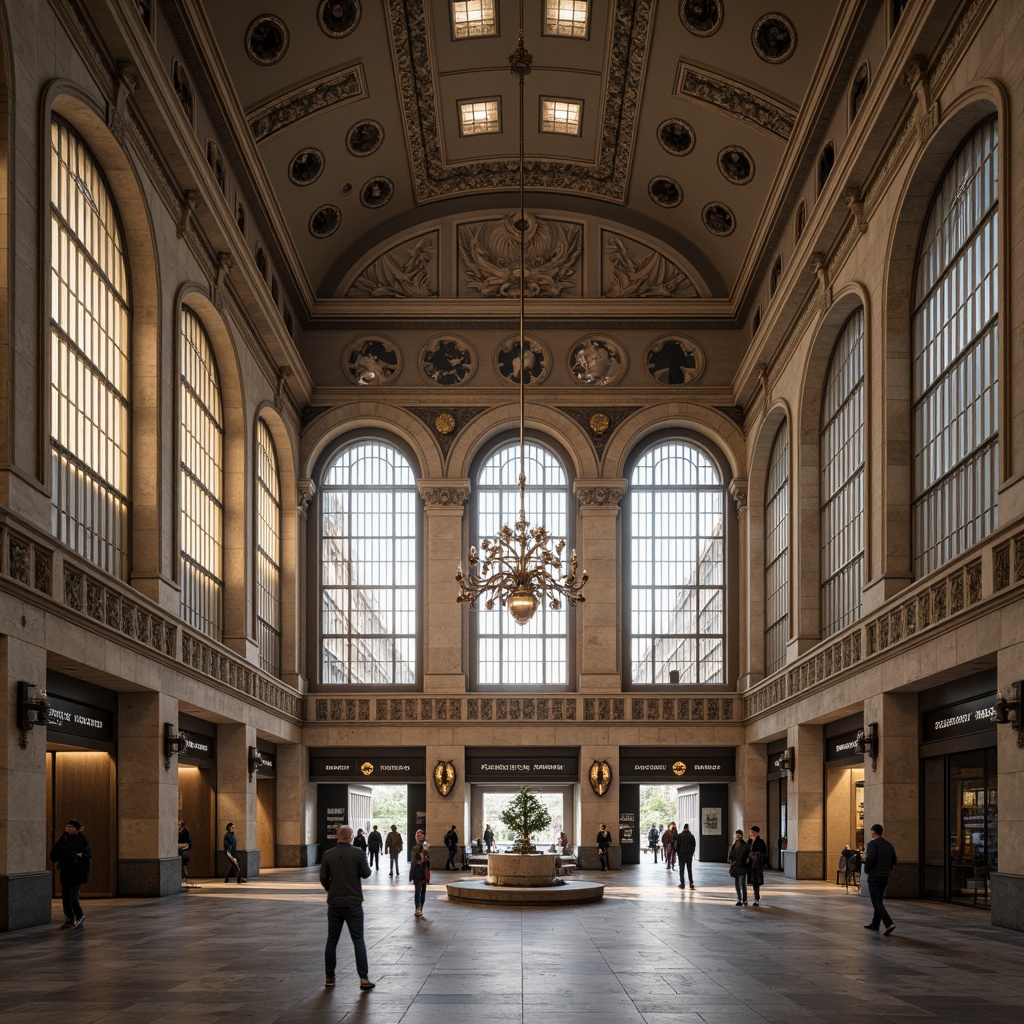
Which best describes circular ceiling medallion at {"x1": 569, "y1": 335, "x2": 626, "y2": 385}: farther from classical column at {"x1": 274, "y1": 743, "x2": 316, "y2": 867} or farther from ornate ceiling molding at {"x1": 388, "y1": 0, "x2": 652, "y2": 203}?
classical column at {"x1": 274, "y1": 743, "x2": 316, "y2": 867}

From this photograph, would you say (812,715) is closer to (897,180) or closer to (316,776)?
(897,180)

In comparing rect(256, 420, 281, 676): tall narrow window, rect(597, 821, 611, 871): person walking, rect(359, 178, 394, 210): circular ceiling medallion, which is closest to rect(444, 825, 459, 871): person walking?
rect(597, 821, 611, 871): person walking

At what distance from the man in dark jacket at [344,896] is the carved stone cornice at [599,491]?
27878mm

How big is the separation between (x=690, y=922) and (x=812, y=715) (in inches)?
448

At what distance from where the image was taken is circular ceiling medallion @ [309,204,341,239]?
37.2 metres

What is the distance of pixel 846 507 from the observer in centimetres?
2942

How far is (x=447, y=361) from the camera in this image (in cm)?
4078

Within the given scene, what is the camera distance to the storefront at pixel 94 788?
2341 centimetres

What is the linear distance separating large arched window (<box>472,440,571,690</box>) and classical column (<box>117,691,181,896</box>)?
55.4ft

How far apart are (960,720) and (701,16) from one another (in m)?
16.9

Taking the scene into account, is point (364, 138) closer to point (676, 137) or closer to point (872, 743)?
point (676, 137)

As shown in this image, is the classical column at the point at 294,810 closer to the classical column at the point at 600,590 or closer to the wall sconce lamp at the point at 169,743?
the classical column at the point at 600,590

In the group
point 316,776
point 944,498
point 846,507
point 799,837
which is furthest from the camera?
point 316,776

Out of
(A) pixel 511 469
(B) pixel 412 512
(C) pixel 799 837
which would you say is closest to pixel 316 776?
(B) pixel 412 512
